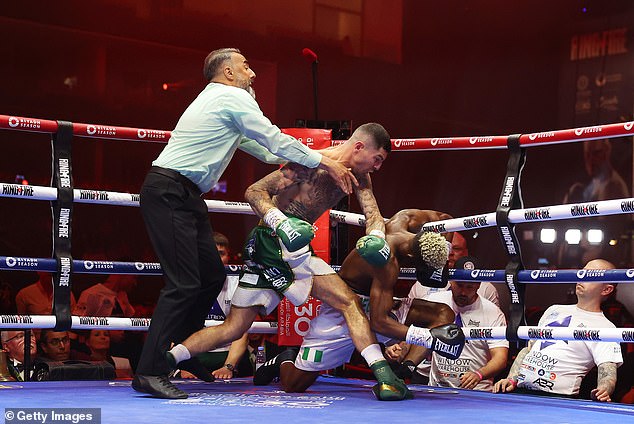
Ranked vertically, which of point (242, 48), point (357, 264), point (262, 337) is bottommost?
point (262, 337)

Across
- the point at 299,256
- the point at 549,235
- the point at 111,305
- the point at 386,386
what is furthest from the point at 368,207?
the point at 549,235

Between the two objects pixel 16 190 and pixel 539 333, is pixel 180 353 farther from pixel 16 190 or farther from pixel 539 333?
pixel 539 333

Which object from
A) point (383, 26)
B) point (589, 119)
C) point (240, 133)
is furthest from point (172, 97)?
point (240, 133)

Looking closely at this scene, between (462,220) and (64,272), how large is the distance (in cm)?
148

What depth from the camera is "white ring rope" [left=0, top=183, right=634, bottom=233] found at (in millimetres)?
2981

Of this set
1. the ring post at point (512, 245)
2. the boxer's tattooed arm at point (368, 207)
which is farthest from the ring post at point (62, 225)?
the ring post at point (512, 245)

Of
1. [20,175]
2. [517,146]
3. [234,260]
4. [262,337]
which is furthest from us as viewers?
[234,260]

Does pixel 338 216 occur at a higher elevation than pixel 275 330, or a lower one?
higher

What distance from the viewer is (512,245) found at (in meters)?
3.30

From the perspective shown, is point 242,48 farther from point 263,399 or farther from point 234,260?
point 263,399

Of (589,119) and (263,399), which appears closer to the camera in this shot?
(263,399)

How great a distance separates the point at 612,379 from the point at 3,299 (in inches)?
168

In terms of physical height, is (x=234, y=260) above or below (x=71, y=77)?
below

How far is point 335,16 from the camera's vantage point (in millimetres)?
8070
